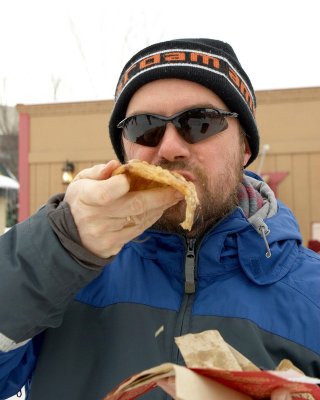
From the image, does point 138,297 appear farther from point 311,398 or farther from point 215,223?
point 311,398

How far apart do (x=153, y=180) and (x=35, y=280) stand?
0.44 meters

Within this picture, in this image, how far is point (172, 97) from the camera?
1.72 metres

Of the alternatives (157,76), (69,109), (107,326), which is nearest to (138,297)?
(107,326)

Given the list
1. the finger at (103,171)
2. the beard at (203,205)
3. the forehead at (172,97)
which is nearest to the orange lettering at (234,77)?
the forehead at (172,97)

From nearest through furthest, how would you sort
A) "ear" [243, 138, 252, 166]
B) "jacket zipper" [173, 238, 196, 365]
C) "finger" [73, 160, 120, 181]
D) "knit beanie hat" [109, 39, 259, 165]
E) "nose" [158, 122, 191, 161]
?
"finger" [73, 160, 120, 181] < "jacket zipper" [173, 238, 196, 365] < "nose" [158, 122, 191, 161] < "knit beanie hat" [109, 39, 259, 165] < "ear" [243, 138, 252, 166]

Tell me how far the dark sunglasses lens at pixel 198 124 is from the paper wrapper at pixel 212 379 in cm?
89

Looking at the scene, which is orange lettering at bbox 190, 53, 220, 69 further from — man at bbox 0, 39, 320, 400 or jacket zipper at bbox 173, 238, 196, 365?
jacket zipper at bbox 173, 238, 196, 365

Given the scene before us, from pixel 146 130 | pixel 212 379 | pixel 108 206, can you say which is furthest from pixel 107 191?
pixel 146 130

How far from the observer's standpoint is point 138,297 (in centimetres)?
157

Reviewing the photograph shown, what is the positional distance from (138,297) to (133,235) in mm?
391

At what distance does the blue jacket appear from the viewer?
123cm

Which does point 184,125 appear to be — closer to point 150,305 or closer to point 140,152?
point 140,152

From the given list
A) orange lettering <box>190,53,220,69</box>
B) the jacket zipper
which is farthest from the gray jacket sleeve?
orange lettering <box>190,53,220,69</box>

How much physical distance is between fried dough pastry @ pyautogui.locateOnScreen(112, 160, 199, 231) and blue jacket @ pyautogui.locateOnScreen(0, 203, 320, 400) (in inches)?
11.0
